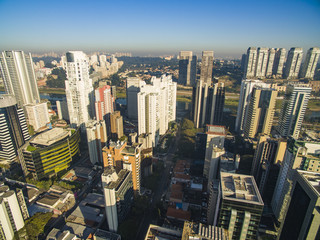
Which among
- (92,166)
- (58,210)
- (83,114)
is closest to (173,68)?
(83,114)

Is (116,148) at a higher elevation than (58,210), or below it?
higher

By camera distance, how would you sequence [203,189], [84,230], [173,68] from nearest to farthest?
[84,230], [203,189], [173,68]

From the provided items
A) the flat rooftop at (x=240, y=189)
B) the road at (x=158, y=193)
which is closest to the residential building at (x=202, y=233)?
the flat rooftop at (x=240, y=189)

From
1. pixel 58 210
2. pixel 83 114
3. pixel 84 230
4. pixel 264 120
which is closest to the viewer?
pixel 84 230

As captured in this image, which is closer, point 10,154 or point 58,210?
point 58,210

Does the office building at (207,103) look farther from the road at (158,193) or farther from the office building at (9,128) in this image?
the office building at (9,128)

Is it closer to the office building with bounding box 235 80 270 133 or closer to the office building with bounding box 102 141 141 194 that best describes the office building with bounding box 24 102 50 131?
the office building with bounding box 102 141 141 194

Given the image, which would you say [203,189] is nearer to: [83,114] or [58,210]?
[58,210]
